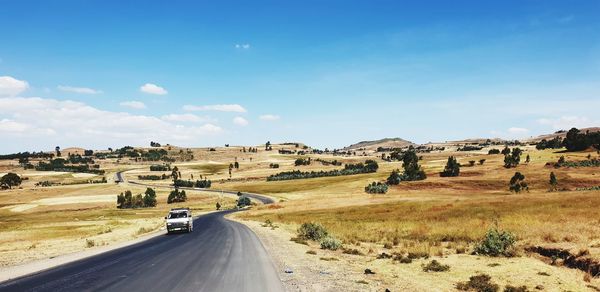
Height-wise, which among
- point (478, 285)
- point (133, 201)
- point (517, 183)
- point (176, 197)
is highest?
point (478, 285)

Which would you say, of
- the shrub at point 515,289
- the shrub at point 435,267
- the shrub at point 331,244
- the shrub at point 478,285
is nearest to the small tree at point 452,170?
the shrub at point 331,244

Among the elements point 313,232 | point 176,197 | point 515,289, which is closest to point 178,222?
point 313,232

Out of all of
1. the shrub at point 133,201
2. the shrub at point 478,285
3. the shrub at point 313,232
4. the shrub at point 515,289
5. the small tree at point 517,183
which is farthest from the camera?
the shrub at point 133,201

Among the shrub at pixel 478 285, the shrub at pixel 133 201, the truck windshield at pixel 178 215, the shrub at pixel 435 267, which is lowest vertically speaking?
the shrub at pixel 133 201

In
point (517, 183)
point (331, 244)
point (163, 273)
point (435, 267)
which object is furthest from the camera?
point (517, 183)

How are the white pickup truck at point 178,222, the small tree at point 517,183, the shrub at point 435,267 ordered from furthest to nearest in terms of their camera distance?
1. the small tree at point 517,183
2. the white pickup truck at point 178,222
3. the shrub at point 435,267

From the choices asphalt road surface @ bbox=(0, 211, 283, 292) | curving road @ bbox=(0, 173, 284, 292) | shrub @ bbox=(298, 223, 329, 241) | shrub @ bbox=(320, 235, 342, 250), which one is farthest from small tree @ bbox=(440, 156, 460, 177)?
asphalt road surface @ bbox=(0, 211, 283, 292)

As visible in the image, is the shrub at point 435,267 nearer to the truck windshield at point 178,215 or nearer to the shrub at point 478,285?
the shrub at point 478,285

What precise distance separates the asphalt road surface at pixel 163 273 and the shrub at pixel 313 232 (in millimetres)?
9421

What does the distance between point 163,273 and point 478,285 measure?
39.2 ft

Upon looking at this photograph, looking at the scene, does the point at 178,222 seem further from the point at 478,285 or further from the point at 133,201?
the point at 133,201

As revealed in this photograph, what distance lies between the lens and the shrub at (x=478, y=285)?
48.3 ft

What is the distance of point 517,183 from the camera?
9494 centimetres

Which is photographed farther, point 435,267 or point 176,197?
point 176,197
